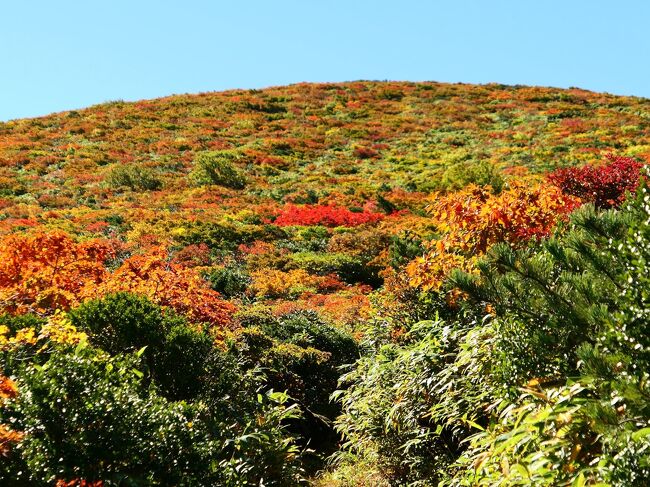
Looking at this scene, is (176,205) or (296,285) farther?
(176,205)

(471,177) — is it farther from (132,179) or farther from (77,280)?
(77,280)

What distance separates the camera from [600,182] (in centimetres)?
1246

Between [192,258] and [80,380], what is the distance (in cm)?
1512

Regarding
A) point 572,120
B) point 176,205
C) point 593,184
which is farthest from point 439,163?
point 593,184

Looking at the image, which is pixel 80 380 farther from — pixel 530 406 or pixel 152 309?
pixel 530 406

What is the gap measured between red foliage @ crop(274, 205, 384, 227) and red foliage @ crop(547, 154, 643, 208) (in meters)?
12.4

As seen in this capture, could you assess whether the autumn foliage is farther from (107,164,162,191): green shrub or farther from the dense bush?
(107,164,162,191): green shrub

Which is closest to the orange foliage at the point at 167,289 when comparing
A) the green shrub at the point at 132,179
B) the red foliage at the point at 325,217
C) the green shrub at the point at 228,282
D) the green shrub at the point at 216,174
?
the green shrub at the point at 228,282

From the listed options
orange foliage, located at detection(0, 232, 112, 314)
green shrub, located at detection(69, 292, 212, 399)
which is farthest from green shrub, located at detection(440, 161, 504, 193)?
green shrub, located at detection(69, 292, 212, 399)

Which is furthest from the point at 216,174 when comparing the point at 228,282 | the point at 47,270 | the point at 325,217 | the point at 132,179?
the point at 47,270

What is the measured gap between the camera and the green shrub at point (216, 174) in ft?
104

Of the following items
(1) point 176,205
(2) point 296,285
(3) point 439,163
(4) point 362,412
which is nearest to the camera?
(4) point 362,412

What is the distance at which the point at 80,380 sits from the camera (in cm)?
421

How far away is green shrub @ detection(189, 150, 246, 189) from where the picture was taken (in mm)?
31562
